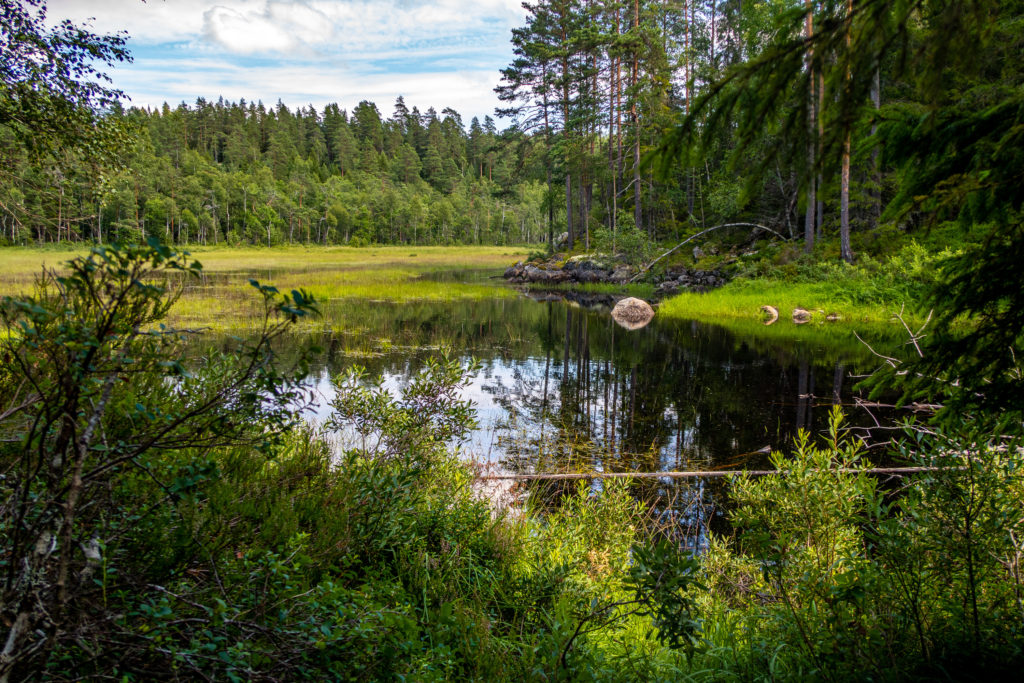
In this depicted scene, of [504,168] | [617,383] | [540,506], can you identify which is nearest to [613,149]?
[617,383]

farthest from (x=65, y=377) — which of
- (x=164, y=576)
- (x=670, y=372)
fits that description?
(x=670, y=372)

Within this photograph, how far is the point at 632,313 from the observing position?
22156 mm

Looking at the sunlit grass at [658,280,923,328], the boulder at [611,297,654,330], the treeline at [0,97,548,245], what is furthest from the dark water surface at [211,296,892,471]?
the treeline at [0,97,548,245]

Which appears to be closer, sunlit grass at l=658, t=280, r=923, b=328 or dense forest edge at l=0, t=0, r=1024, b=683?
dense forest edge at l=0, t=0, r=1024, b=683

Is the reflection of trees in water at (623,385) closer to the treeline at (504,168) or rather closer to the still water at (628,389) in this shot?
the still water at (628,389)

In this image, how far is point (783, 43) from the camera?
7.66 ft

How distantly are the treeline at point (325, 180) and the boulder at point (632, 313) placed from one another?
78.0ft

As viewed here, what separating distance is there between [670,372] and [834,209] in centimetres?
2047

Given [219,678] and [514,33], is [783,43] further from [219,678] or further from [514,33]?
[514,33]

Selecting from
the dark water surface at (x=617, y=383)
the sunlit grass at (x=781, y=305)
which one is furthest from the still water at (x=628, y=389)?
the sunlit grass at (x=781, y=305)

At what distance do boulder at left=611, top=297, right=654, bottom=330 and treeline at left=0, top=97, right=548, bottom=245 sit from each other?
23.8 meters

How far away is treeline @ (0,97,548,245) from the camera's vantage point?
72000 mm

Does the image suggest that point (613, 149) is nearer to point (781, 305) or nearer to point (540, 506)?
point (781, 305)

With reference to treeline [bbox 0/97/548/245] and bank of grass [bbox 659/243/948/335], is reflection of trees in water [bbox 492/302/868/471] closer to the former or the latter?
bank of grass [bbox 659/243/948/335]
